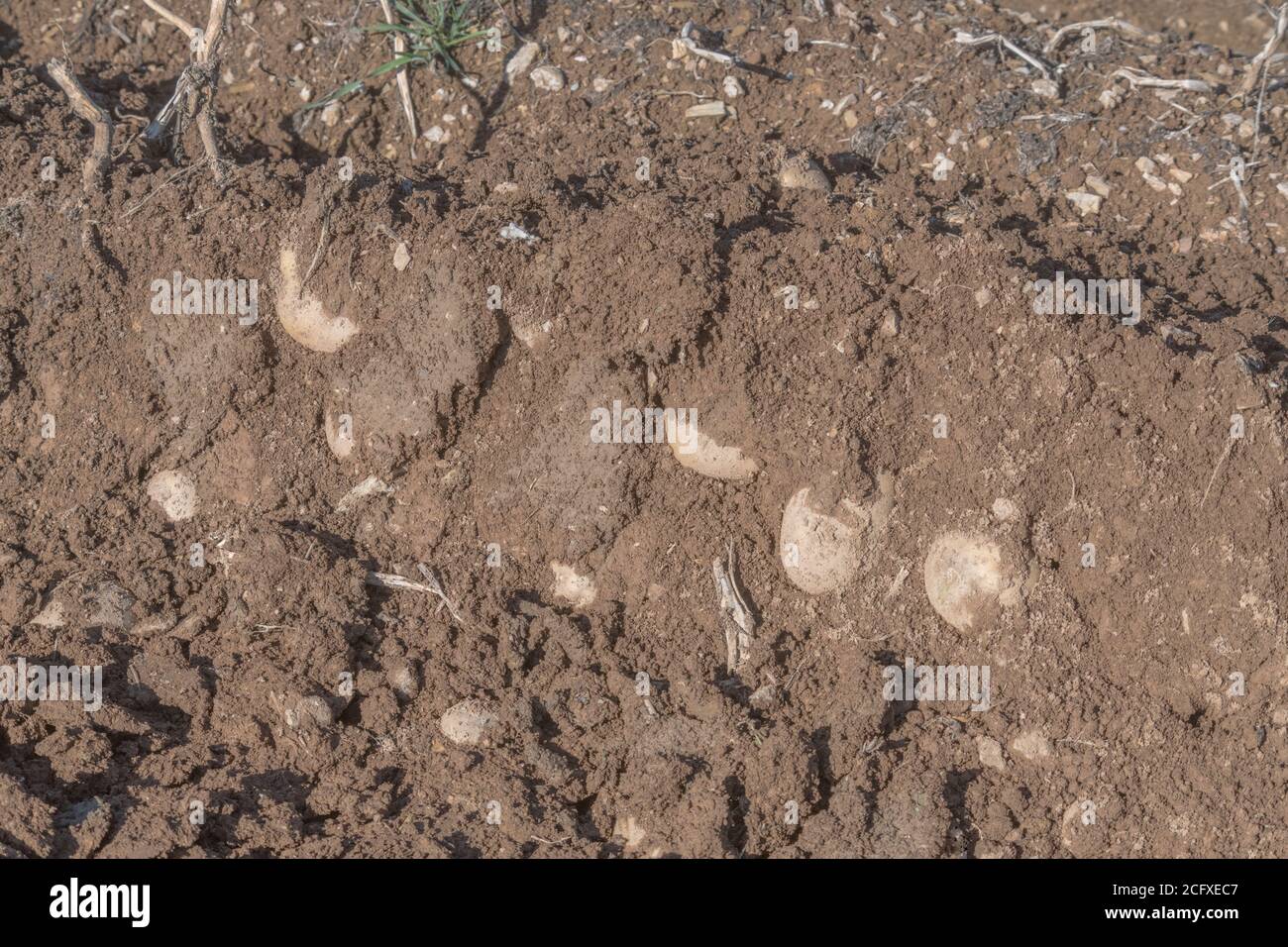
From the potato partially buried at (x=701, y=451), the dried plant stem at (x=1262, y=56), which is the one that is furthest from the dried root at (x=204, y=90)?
the dried plant stem at (x=1262, y=56)

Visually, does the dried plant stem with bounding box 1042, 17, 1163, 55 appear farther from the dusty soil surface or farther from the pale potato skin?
the pale potato skin

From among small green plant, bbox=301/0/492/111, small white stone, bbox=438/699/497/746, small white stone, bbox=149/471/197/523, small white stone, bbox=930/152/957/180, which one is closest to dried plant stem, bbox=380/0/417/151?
small green plant, bbox=301/0/492/111

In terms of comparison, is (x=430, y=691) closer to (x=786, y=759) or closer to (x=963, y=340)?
(x=786, y=759)

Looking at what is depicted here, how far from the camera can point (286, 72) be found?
16.6 feet

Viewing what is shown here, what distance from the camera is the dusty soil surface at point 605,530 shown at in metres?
3.36

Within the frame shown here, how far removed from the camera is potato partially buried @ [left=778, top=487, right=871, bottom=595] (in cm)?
365

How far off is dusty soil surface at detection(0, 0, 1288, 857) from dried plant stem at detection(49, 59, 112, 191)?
5 centimetres

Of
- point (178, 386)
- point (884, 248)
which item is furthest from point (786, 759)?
point (178, 386)

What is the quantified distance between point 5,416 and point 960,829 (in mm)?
3175

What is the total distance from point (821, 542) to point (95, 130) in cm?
276

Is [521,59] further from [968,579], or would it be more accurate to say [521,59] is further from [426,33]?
[968,579]

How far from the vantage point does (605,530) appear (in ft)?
12.3

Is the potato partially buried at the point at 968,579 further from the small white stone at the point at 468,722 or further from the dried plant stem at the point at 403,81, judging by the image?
the dried plant stem at the point at 403,81

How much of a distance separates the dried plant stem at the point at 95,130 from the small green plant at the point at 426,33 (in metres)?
0.94
